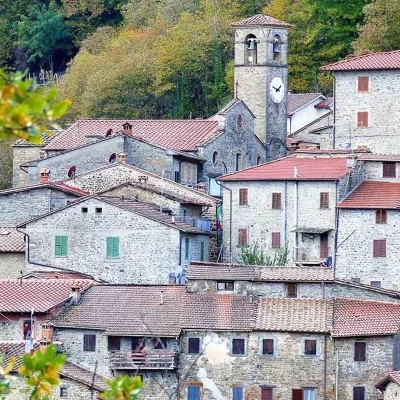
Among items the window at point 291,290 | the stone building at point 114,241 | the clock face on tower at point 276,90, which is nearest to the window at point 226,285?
the window at point 291,290

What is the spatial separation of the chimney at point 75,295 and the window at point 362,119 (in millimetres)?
14128

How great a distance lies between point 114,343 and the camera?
48.4 metres

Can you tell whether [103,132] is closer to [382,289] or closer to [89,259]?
[89,259]

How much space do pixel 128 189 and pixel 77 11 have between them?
39.9 meters

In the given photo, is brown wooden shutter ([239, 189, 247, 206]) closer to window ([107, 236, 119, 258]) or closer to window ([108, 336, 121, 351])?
window ([107, 236, 119, 258])

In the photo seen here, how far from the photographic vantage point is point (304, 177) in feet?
178

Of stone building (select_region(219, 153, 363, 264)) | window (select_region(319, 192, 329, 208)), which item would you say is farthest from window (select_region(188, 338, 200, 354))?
window (select_region(319, 192, 329, 208))

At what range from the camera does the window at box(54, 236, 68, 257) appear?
54.2 metres

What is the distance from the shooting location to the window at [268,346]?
47812mm

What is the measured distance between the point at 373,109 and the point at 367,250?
862cm

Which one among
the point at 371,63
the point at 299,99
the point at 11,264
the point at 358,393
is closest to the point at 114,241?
the point at 11,264

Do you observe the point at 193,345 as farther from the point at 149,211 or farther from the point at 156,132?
the point at 156,132

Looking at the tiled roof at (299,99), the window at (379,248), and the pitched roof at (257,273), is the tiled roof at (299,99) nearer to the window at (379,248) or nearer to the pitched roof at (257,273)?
the window at (379,248)

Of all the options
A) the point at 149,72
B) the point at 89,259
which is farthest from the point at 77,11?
the point at 89,259
